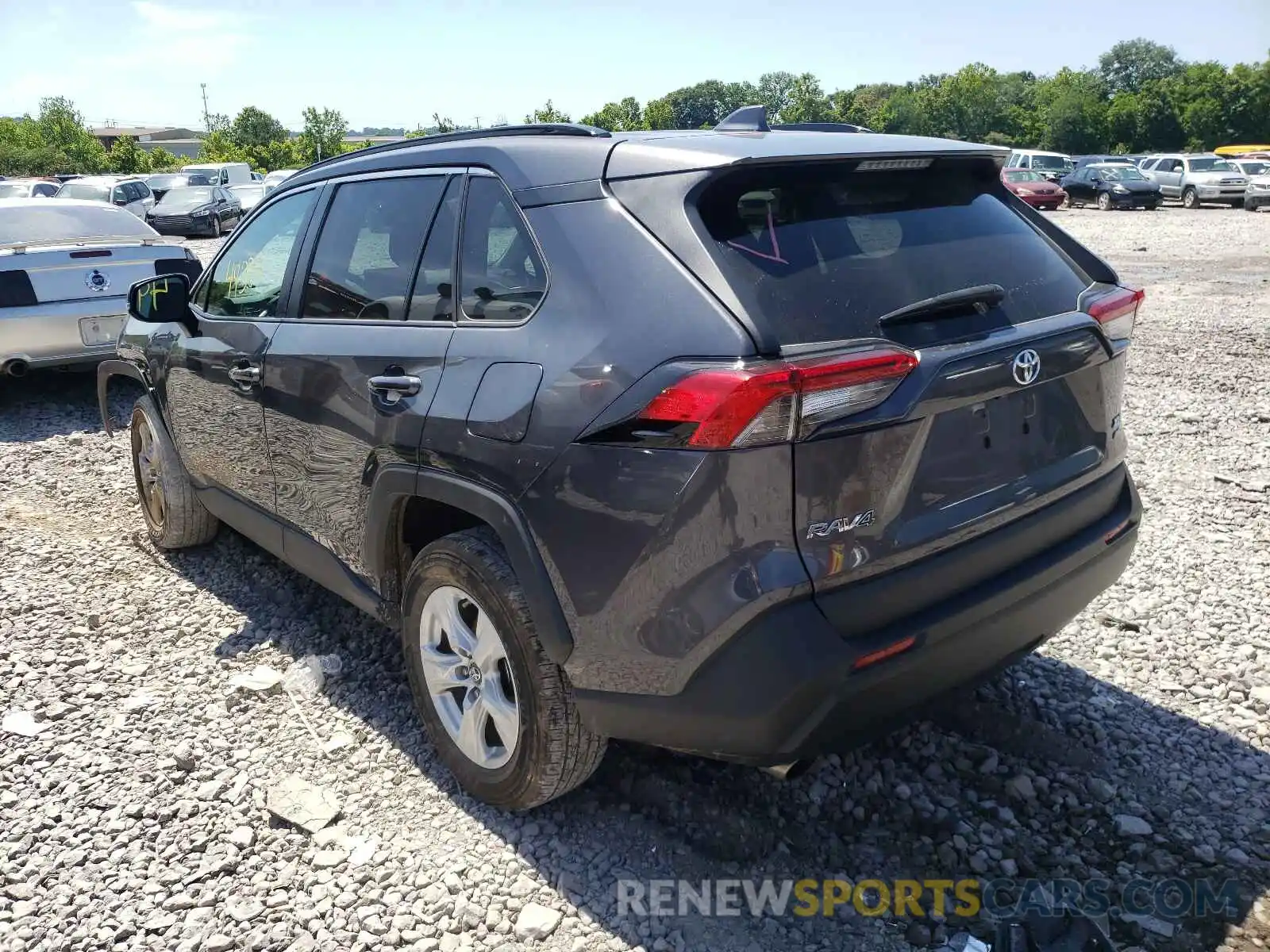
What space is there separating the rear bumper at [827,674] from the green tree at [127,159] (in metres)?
73.4

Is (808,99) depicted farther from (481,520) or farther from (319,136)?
(481,520)

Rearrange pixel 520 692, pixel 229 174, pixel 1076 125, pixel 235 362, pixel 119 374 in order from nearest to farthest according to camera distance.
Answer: pixel 520 692, pixel 235 362, pixel 119 374, pixel 229 174, pixel 1076 125

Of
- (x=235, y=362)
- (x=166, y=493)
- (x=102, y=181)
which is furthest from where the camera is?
(x=102, y=181)

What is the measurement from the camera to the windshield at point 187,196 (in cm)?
2611

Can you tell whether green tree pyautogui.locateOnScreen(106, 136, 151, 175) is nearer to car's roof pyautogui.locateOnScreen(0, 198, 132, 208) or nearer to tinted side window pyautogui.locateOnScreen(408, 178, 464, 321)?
car's roof pyautogui.locateOnScreen(0, 198, 132, 208)

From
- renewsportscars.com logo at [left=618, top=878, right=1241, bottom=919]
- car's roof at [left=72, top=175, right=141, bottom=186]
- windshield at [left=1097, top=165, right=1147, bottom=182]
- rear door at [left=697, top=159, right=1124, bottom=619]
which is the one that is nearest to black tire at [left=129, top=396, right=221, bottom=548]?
renewsportscars.com logo at [left=618, top=878, right=1241, bottom=919]

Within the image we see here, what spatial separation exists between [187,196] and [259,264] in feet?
83.8

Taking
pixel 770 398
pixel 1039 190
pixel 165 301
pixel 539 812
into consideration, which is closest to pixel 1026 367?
pixel 770 398

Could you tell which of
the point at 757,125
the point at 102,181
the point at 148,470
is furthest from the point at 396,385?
the point at 102,181

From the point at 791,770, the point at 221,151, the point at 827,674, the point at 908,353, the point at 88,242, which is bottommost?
the point at 791,770

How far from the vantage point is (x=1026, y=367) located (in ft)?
7.98

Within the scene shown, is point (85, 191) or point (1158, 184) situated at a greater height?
point (85, 191)

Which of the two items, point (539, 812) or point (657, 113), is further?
point (657, 113)

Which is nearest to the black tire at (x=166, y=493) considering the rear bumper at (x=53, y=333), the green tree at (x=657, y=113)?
the rear bumper at (x=53, y=333)
